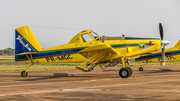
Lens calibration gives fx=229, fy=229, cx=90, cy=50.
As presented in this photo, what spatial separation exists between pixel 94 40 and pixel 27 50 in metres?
6.13

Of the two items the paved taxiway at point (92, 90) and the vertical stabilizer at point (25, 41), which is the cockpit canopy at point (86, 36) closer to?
the paved taxiway at point (92, 90)

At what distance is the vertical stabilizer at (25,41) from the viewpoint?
19.2 metres

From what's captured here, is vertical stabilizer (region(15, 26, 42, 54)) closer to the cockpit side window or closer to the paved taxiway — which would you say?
the cockpit side window

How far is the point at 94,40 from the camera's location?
16719 mm

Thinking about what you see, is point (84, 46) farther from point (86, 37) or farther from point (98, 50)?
point (98, 50)

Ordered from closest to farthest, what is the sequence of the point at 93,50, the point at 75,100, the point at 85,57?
the point at 75,100, the point at 93,50, the point at 85,57

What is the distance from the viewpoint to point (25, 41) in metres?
19.4

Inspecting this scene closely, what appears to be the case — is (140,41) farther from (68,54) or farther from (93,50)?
(68,54)

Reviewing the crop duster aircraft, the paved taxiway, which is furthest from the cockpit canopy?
the paved taxiway

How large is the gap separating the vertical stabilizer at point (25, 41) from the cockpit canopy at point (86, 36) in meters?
3.92

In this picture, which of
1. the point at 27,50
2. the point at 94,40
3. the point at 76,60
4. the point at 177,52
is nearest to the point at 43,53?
the point at 27,50

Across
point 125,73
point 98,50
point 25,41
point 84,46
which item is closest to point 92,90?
point 98,50

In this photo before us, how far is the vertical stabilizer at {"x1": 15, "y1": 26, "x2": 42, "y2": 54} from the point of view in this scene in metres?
19.2

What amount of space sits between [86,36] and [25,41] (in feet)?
18.9
